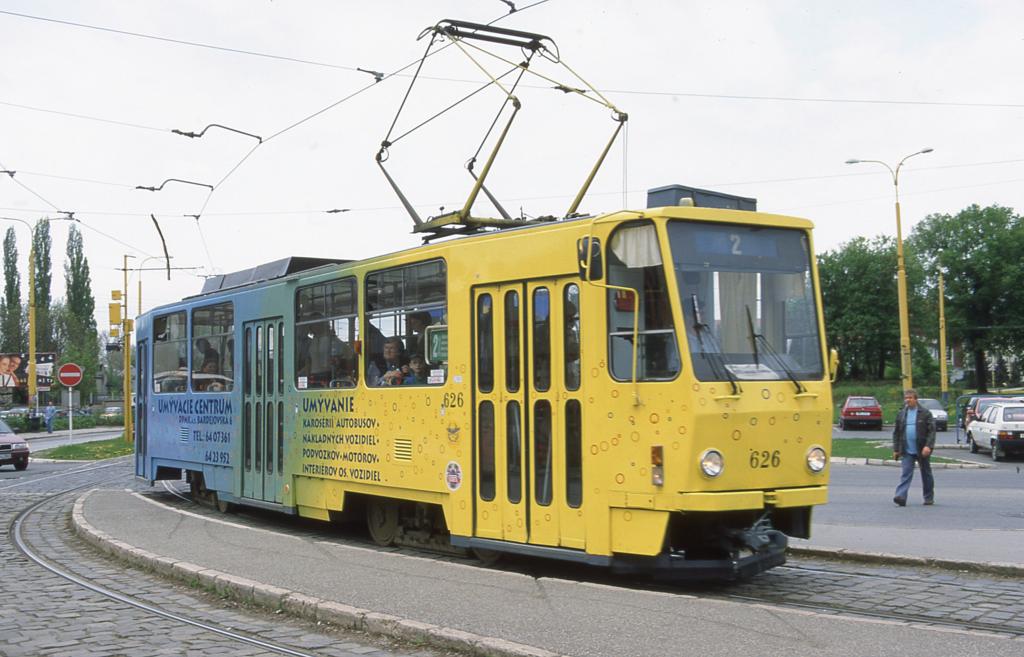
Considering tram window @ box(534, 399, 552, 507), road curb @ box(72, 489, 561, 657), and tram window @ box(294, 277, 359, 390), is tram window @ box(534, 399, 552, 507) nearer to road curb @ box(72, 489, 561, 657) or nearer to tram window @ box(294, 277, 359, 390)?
road curb @ box(72, 489, 561, 657)

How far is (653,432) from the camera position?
8.80 metres

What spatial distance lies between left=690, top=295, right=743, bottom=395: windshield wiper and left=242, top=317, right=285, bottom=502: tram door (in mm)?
6839

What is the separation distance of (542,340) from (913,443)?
838 cm

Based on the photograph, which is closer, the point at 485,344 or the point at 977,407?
the point at 485,344

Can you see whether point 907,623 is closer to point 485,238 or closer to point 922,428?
point 485,238

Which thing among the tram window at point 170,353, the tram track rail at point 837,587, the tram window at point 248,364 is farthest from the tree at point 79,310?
the tram track rail at point 837,587

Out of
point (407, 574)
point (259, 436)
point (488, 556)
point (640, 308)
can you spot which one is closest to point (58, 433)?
point (259, 436)

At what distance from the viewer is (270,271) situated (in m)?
15.0

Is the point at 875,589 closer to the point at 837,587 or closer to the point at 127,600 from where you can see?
the point at 837,587

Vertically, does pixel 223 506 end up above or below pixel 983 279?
below

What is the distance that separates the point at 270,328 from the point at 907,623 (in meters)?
9.31

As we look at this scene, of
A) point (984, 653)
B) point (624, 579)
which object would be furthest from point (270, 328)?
point (984, 653)

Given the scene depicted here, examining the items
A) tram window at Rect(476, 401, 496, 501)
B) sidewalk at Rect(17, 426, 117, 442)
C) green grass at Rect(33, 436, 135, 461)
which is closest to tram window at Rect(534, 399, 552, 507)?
tram window at Rect(476, 401, 496, 501)

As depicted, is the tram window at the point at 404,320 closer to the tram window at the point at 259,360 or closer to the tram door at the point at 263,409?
the tram door at the point at 263,409
